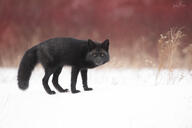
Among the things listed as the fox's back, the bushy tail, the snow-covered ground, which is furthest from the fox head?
the bushy tail

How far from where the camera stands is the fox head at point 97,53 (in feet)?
14.8

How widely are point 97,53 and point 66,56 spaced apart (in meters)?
0.58

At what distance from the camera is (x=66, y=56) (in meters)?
4.55

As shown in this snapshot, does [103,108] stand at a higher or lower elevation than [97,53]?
lower

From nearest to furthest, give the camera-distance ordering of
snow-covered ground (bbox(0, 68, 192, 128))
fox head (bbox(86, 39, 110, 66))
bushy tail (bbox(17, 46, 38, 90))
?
snow-covered ground (bbox(0, 68, 192, 128)) → fox head (bbox(86, 39, 110, 66)) → bushy tail (bbox(17, 46, 38, 90))

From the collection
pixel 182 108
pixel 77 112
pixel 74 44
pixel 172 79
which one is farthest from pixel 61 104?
pixel 172 79

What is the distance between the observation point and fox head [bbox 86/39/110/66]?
177 inches

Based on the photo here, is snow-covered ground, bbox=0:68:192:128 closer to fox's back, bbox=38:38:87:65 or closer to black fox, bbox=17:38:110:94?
black fox, bbox=17:38:110:94

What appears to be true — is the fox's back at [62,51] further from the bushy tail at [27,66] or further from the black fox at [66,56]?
the bushy tail at [27,66]

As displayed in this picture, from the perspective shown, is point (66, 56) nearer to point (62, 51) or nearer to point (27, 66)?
point (62, 51)

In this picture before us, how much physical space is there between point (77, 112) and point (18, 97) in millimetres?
1356

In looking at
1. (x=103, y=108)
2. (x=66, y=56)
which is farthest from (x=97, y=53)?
(x=103, y=108)

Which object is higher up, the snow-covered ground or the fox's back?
the fox's back

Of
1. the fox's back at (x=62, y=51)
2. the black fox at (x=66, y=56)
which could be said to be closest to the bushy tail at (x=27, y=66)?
the black fox at (x=66, y=56)
